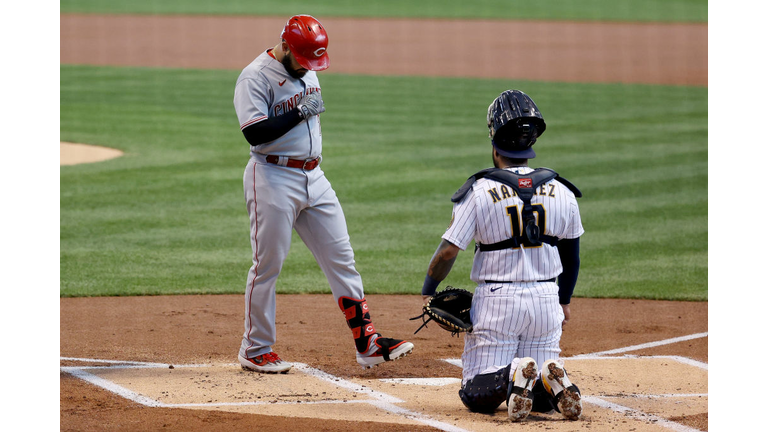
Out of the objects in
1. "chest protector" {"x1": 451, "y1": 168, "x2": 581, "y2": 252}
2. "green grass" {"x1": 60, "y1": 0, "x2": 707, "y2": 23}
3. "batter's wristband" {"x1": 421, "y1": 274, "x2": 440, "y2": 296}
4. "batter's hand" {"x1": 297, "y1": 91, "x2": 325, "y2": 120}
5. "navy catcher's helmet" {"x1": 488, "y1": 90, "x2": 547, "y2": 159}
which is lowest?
"batter's wristband" {"x1": 421, "y1": 274, "x2": 440, "y2": 296}

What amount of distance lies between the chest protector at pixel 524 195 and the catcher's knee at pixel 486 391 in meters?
0.59

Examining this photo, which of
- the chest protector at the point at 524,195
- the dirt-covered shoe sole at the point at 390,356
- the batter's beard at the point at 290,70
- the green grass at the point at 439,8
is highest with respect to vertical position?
the green grass at the point at 439,8

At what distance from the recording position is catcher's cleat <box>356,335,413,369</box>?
17.9ft

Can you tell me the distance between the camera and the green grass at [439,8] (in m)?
39.1

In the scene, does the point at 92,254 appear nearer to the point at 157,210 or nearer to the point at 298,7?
the point at 157,210

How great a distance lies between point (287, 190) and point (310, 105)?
488mm

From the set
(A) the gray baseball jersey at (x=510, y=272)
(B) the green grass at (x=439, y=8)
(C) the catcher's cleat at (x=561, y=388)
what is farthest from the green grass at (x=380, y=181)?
(B) the green grass at (x=439, y=8)

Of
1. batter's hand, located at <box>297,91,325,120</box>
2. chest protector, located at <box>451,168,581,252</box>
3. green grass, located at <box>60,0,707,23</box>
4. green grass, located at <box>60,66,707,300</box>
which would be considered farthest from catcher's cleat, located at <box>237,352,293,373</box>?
green grass, located at <box>60,0,707,23</box>

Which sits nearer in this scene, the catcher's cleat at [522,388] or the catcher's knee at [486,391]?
the catcher's cleat at [522,388]

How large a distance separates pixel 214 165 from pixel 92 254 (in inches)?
185

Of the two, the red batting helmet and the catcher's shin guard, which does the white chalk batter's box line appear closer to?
the catcher's shin guard

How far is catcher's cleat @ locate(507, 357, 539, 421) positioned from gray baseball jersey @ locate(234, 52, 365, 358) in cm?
146

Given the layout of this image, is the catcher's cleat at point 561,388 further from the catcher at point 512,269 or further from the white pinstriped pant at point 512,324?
the white pinstriped pant at point 512,324

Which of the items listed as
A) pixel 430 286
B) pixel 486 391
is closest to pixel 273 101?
pixel 430 286
